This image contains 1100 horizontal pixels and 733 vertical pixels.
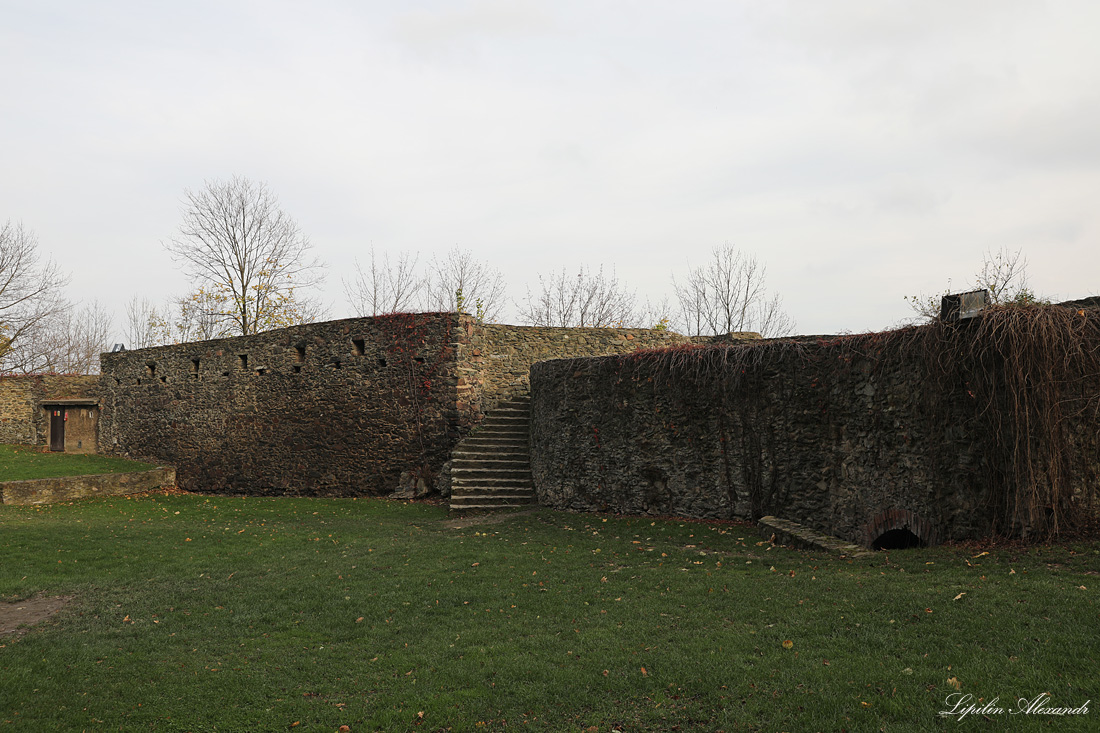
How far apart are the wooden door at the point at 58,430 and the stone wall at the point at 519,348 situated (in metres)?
19.9

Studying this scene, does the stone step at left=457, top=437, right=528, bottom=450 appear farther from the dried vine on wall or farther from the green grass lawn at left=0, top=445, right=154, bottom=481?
the green grass lawn at left=0, top=445, right=154, bottom=481

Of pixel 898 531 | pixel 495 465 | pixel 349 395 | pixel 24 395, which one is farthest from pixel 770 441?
pixel 24 395

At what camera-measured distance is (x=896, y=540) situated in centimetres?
884

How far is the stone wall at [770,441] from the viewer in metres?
7.96

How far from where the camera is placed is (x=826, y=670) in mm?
4672

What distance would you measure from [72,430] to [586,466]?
23.9 metres

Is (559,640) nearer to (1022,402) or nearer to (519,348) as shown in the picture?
(1022,402)

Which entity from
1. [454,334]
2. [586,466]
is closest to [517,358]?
[454,334]

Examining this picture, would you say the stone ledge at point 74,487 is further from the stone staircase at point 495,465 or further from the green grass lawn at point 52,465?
the stone staircase at point 495,465

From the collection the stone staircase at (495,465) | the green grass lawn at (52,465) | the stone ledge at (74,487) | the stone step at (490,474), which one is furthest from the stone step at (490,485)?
the green grass lawn at (52,465)

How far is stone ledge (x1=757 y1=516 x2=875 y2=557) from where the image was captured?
8055 millimetres

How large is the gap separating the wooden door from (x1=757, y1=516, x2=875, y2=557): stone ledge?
28158 mm

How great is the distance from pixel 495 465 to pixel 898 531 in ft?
28.2

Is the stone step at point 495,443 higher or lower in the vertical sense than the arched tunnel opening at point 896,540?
higher
